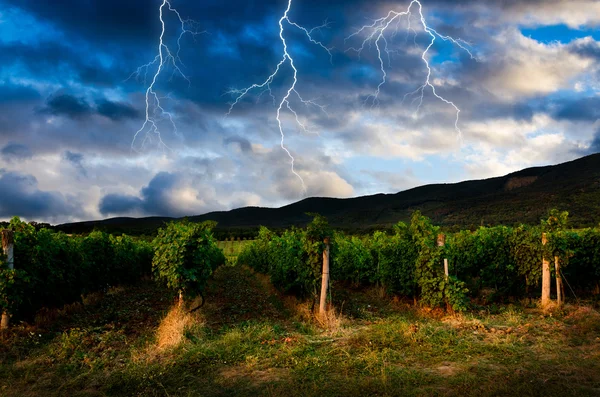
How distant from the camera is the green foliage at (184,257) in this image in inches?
478

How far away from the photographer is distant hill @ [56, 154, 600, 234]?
67062 mm

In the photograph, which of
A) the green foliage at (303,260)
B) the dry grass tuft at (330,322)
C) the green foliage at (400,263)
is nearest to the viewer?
the dry grass tuft at (330,322)

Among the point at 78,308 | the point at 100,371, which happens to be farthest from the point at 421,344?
the point at 78,308

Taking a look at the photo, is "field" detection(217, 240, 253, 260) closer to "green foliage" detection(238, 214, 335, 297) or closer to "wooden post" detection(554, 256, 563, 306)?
"green foliage" detection(238, 214, 335, 297)

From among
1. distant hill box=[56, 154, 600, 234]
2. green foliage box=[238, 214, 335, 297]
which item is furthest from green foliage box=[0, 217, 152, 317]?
distant hill box=[56, 154, 600, 234]

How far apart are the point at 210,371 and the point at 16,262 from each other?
7107 mm

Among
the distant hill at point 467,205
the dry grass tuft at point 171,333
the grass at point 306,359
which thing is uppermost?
the distant hill at point 467,205

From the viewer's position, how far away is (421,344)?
330 inches

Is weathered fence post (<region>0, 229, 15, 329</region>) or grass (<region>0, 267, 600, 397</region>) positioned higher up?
weathered fence post (<region>0, 229, 15, 329</region>)

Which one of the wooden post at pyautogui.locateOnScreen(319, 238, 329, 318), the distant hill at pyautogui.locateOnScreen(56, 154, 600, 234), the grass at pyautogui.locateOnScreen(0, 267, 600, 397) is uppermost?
the distant hill at pyautogui.locateOnScreen(56, 154, 600, 234)

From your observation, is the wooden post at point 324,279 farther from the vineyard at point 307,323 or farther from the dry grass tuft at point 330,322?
the dry grass tuft at point 330,322

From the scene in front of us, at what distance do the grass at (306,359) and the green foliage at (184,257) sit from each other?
1.39m

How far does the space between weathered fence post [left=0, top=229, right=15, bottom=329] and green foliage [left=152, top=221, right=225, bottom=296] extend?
3.75 m

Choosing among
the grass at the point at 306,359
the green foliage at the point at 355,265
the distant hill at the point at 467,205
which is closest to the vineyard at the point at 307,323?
the grass at the point at 306,359
